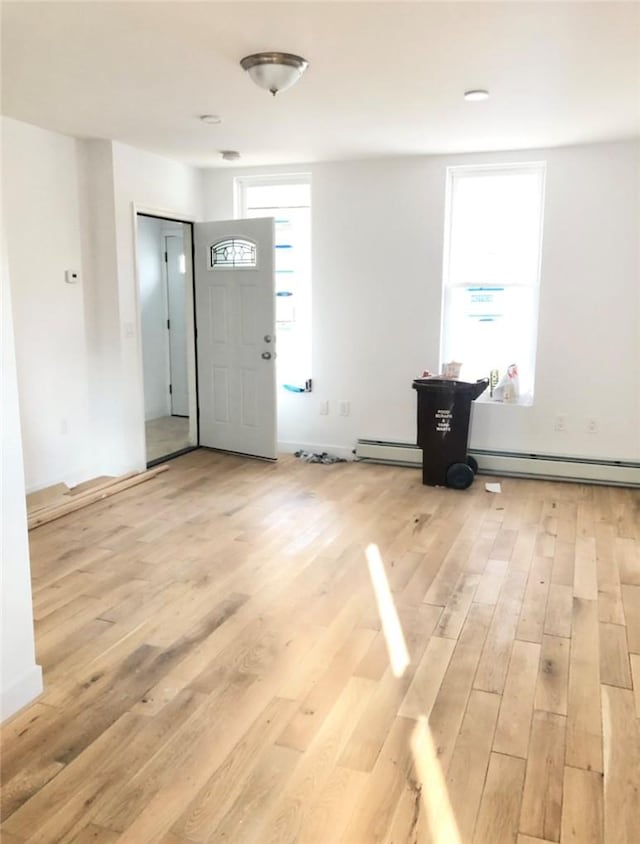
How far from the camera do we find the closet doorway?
290 inches

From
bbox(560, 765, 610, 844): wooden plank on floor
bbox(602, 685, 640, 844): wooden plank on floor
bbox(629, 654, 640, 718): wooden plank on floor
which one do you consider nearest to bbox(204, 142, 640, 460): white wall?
bbox(629, 654, 640, 718): wooden plank on floor

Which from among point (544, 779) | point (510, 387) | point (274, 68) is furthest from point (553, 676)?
point (510, 387)

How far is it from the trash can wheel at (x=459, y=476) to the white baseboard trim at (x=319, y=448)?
1.12 metres

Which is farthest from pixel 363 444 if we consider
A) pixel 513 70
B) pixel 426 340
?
pixel 513 70

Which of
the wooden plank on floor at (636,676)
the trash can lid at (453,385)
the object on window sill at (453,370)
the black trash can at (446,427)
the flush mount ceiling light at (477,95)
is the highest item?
the flush mount ceiling light at (477,95)

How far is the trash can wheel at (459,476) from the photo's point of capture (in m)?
5.12

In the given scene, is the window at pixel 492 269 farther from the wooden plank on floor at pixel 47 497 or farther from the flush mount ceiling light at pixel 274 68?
the wooden plank on floor at pixel 47 497

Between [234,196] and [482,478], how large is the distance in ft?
10.9

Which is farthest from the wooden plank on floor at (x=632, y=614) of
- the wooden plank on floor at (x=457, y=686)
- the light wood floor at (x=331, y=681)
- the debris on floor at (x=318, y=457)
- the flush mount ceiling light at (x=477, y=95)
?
the debris on floor at (x=318, y=457)

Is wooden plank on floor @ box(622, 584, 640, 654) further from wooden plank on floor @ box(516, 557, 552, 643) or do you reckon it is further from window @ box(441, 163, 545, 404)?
window @ box(441, 163, 545, 404)

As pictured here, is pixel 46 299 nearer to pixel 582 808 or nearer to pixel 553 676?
pixel 553 676

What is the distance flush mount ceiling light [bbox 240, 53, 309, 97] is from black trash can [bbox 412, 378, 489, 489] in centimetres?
256

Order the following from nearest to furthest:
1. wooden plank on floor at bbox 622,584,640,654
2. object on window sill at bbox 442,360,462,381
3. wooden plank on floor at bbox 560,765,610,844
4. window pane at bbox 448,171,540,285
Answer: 1. wooden plank on floor at bbox 560,765,610,844
2. wooden plank on floor at bbox 622,584,640,654
3. window pane at bbox 448,171,540,285
4. object on window sill at bbox 442,360,462,381

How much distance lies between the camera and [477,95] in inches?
144
